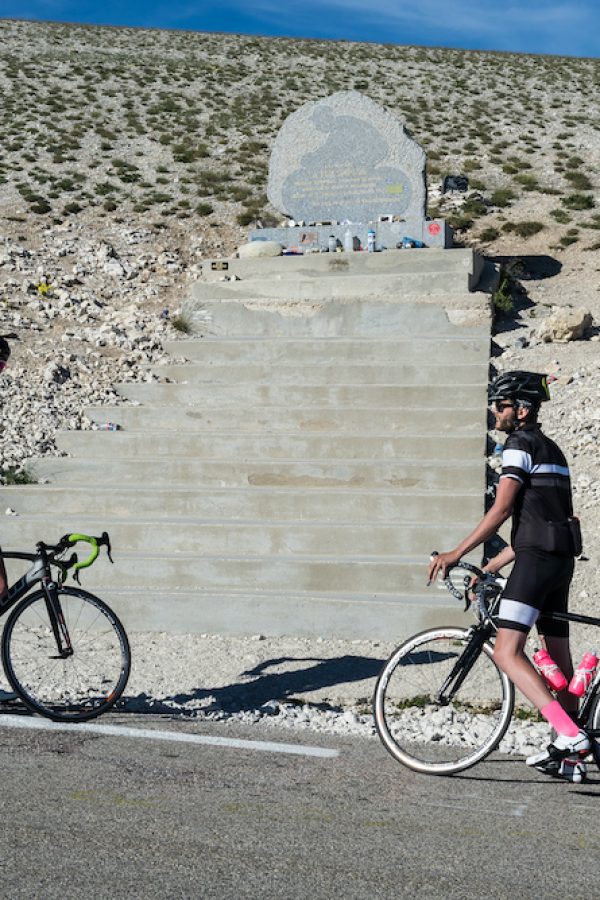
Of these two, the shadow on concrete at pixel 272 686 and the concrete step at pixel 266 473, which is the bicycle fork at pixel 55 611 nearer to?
the shadow on concrete at pixel 272 686

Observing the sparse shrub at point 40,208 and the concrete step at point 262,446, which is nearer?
the concrete step at point 262,446

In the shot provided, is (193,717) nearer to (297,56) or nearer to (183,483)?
(183,483)

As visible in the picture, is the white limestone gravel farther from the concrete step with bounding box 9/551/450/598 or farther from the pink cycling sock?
the pink cycling sock

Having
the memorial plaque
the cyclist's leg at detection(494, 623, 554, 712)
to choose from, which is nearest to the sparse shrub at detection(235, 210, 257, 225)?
A: the memorial plaque

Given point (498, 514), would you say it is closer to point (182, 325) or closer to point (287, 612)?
point (287, 612)

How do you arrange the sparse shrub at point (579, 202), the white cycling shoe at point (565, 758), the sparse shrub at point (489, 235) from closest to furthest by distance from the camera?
1. the white cycling shoe at point (565, 758)
2. the sparse shrub at point (489, 235)
3. the sparse shrub at point (579, 202)

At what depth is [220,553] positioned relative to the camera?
8.62 metres

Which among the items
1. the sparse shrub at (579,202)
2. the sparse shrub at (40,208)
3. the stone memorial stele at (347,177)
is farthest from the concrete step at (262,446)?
the sparse shrub at (579,202)

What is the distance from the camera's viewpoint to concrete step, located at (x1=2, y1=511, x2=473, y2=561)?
8375 mm

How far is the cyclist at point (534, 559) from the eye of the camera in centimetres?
461

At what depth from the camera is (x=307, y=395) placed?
10766 millimetres

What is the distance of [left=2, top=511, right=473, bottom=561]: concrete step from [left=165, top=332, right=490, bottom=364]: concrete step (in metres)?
3.24

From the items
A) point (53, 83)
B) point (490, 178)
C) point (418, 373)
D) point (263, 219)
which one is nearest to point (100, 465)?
point (418, 373)

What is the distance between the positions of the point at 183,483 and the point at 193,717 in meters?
4.02
